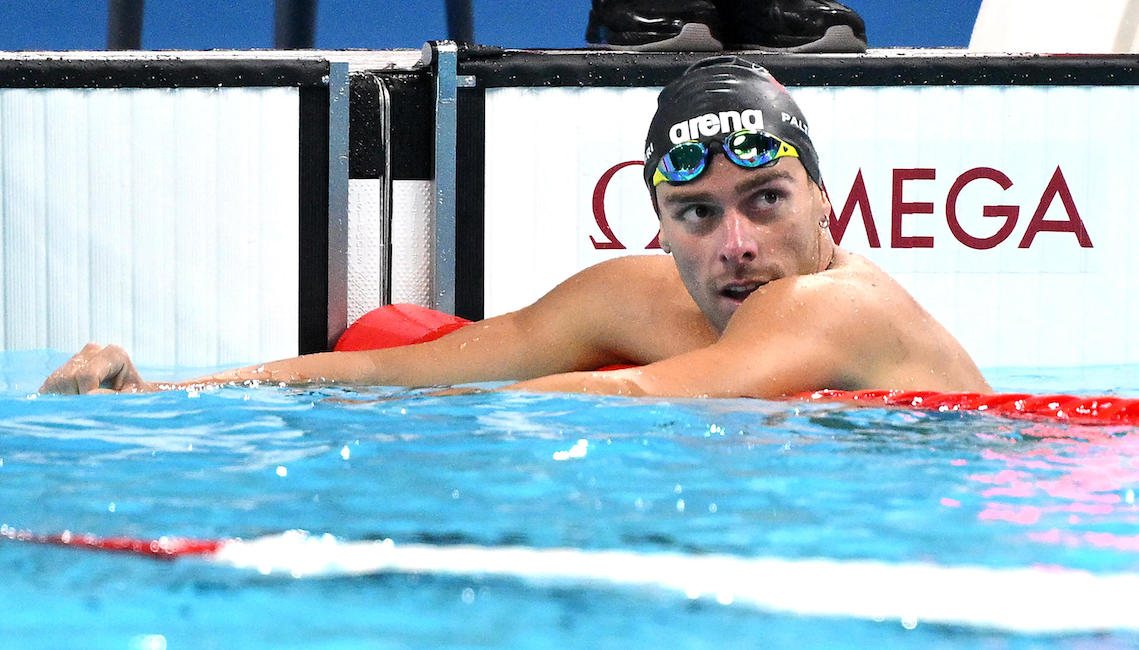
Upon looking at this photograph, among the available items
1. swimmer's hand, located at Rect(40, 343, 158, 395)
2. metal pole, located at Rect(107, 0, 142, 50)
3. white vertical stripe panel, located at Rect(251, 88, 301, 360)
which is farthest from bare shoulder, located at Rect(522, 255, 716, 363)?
metal pole, located at Rect(107, 0, 142, 50)

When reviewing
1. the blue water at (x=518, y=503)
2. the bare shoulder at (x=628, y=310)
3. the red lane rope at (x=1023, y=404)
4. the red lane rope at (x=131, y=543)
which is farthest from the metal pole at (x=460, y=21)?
the red lane rope at (x=131, y=543)

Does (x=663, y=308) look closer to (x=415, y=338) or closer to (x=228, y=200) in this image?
(x=415, y=338)

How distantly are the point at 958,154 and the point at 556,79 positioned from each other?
136 centimetres

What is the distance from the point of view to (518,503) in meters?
1.39

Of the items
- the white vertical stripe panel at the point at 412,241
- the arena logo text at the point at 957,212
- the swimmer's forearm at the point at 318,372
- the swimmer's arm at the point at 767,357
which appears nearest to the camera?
the swimmer's arm at the point at 767,357

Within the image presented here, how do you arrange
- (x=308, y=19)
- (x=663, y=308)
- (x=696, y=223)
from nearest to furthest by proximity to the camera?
(x=696, y=223) < (x=663, y=308) < (x=308, y=19)

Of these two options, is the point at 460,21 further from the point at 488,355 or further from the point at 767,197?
the point at 767,197

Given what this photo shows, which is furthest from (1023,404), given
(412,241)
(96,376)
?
(412,241)

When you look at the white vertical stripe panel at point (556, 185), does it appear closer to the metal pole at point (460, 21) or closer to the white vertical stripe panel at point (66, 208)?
the white vertical stripe panel at point (66, 208)

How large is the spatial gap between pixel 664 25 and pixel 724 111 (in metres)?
1.77

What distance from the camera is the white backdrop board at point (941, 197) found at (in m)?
3.93

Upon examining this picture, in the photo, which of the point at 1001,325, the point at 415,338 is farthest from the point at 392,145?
the point at 1001,325

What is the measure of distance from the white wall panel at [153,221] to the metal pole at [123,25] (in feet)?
11.0

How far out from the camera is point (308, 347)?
4012mm
